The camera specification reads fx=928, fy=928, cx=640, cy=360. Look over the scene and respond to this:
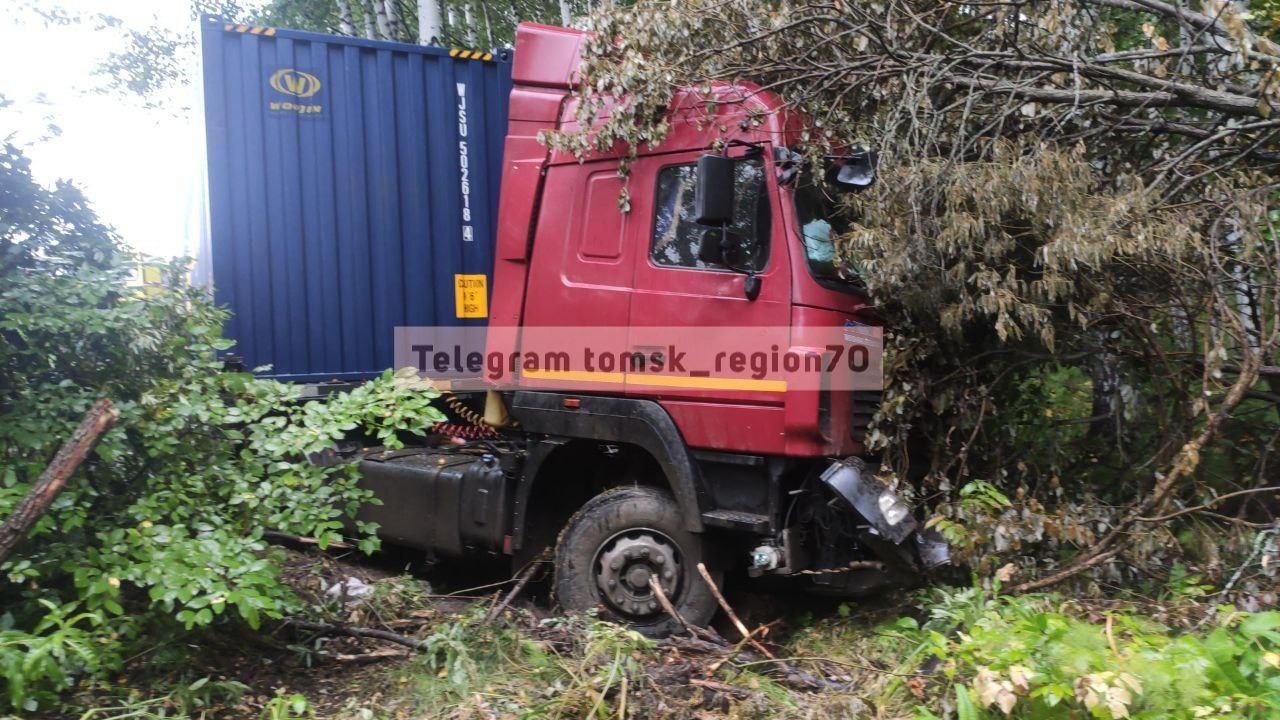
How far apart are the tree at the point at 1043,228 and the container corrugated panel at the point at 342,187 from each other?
1774 mm

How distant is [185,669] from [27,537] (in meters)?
0.78

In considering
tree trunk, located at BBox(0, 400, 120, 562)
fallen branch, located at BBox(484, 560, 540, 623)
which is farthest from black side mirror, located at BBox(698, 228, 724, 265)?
tree trunk, located at BBox(0, 400, 120, 562)

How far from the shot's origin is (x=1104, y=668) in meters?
2.90

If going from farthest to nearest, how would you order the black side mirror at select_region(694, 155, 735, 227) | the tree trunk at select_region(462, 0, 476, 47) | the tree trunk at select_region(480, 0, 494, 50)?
the tree trunk at select_region(480, 0, 494, 50) < the tree trunk at select_region(462, 0, 476, 47) < the black side mirror at select_region(694, 155, 735, 227)

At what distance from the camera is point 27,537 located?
3270mm

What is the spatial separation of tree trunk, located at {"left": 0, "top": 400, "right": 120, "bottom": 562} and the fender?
1974 mm

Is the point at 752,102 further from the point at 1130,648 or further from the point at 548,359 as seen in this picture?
the point at 1130,648

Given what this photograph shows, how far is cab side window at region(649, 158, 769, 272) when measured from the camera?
416cm

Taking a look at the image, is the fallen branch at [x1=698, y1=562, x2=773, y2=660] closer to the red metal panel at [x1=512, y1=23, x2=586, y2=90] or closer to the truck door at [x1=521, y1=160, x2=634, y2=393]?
the truck door at [x1=521, y1=160, x2=634, y2=393]

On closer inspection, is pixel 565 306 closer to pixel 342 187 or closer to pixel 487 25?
pixel 342 187

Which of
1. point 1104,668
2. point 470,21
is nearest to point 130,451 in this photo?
point 1104,668

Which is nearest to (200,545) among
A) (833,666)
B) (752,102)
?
(833,666)

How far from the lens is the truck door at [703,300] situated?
4086mm

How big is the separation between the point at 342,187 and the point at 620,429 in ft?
8.71
